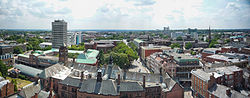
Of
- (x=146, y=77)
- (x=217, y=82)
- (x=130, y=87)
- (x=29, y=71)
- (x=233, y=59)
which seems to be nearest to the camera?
(x=130, y=87)

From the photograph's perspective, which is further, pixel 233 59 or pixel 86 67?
pixel 233 59

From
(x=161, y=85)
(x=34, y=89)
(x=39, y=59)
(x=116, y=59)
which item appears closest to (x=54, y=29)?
(x=39, y=59)

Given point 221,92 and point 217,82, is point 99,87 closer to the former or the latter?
point 221,92

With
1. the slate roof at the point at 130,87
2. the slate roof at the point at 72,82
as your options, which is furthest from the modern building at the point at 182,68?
the slate roof at the point at 72,82

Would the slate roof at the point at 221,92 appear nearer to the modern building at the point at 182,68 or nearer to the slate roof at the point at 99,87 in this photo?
the modern building at the point at 182,68

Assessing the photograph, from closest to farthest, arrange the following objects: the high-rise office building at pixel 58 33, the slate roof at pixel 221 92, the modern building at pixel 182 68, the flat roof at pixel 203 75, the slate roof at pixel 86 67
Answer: the slate roof at pixel 221 92 < the flat roof at pixel 203 75 < the slate roof at pixel 86 67 < the modern building at pixel 182 68 < the high-rise office building at pixel 58 33

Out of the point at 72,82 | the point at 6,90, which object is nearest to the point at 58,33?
the point at 6,90

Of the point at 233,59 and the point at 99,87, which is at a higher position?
the point at 233,59

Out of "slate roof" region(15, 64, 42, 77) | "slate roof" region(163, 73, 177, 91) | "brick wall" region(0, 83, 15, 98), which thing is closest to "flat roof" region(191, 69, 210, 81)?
"slate roof" region(163, 73, 177, 91)
